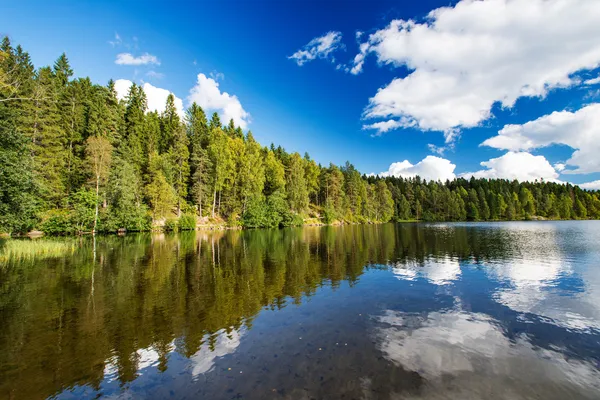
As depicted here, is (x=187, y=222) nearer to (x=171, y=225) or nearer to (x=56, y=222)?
(x=171, y=225)

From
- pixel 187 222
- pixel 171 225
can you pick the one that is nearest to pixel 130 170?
pixel 171 225

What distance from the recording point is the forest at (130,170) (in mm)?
27906

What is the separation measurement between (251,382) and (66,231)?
5425 centimetres

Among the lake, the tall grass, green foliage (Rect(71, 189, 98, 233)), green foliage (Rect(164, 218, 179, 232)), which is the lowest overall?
the lake

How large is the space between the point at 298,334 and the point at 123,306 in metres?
8.48

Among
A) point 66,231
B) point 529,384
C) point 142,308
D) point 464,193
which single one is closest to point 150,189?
point 66,231

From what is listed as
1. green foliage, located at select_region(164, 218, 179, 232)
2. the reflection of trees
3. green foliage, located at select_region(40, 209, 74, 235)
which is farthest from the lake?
green foliage, located at select_region(164, 218, 179, 232)

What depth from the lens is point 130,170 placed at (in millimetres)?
51375

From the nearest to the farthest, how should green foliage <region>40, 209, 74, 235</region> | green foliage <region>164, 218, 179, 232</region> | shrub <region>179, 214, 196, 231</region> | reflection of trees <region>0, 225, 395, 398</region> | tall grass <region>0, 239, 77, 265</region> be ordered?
reflection of trees <region>0, 225, 395, 398</region>
tall grass <region>0, 239, 77, 265</region>
green foliage <region>40, 209, 74, 235</region>
green foliage <region>164, 218, 179, 232</region>
shrub <region>179, 214, 196, 231</region>

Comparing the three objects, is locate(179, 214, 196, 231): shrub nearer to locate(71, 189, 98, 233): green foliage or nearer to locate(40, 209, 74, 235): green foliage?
locate(71, 189, 98, 233): green foliage

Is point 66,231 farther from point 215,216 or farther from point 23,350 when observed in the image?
point 23,350

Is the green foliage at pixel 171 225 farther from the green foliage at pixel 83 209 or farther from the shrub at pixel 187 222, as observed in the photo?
the green foliage at pixel 83 209

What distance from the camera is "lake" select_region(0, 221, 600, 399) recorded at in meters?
6.66

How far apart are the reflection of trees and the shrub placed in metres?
35.7
